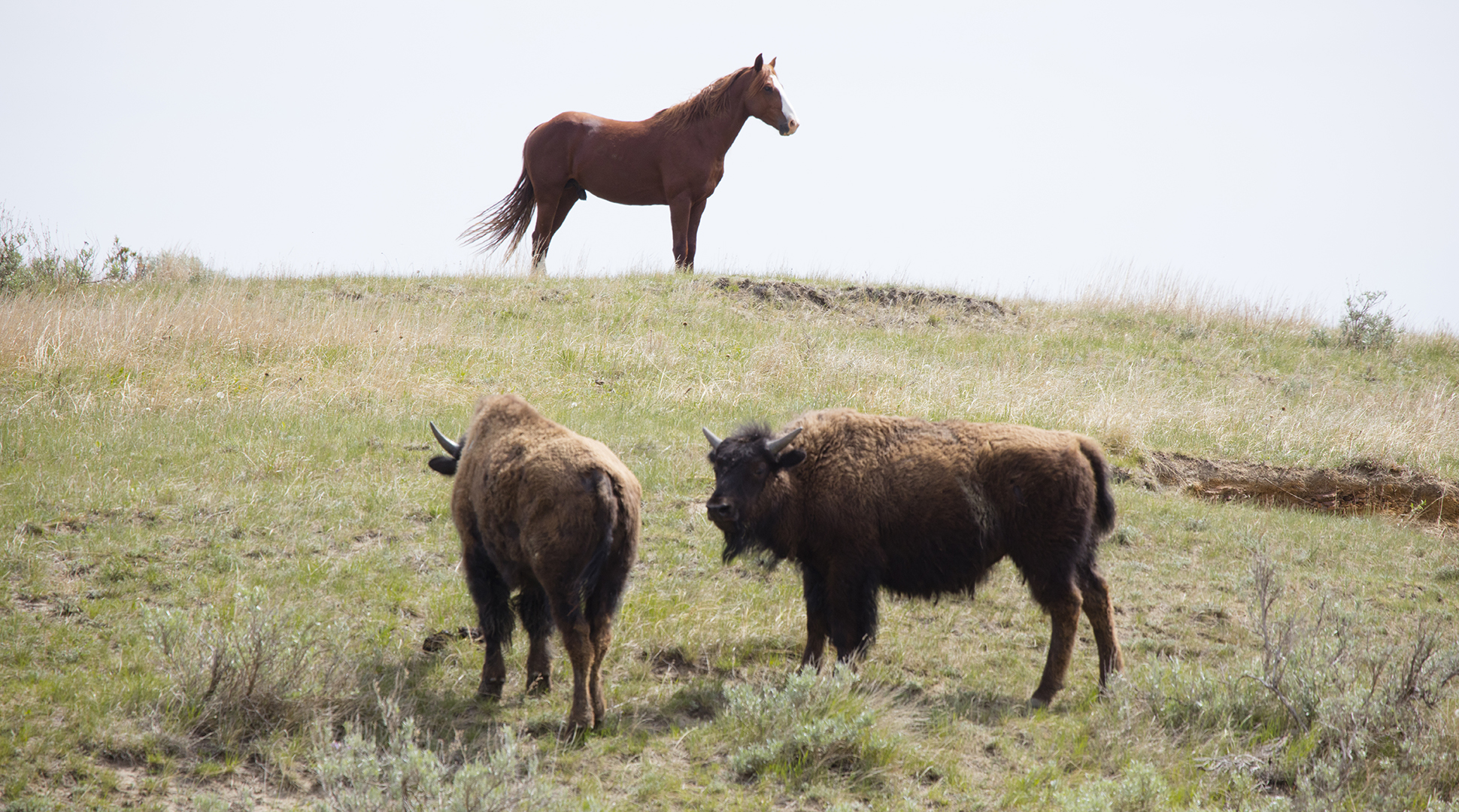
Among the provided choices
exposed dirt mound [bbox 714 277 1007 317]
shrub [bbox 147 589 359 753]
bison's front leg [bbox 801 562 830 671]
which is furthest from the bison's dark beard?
exposed dirt mound [bbox 714 277 1007 317]

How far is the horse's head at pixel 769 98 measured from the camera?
648 inches

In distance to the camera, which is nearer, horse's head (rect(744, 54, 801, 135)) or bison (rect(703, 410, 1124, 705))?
bison (rect(703, 410, 1124, 705))

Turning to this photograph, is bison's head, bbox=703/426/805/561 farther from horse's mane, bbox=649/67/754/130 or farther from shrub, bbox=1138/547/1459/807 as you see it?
horse's mane, bbox=649/67/754/130

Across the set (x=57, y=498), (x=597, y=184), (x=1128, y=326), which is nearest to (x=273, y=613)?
(x=57, y=498)

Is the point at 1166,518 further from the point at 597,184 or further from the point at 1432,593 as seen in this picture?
the point at 597,184

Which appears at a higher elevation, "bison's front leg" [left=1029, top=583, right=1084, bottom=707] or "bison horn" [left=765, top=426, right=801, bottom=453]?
"bison horn" [left=765, top=426, right=801, bottom=453]

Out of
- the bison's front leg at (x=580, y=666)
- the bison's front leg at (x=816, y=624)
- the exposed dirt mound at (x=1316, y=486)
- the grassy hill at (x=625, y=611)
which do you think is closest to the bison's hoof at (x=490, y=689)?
Result: the grassy hill at (x=625, y=611)

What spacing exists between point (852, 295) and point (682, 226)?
132 inches

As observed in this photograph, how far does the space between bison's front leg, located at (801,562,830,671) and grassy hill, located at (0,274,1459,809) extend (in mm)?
261

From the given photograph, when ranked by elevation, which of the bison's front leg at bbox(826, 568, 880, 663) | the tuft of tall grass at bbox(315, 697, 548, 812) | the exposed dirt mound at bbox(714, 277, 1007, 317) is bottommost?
the tuft of tall grass at bbox(315, 697, 548, 812)

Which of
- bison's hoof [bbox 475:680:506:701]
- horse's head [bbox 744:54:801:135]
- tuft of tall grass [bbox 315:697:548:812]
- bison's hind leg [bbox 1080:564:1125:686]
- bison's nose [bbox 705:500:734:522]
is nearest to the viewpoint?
tuft of tall grass [bbox 315:697:548:812]

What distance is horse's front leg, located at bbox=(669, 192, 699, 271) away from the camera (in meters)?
17.1

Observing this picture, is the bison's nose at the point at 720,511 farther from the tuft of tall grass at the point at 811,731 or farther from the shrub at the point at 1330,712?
the shrub at the point at 1330,712

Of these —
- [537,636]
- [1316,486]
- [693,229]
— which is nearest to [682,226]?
[693,229]
